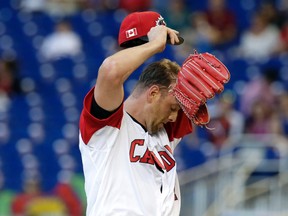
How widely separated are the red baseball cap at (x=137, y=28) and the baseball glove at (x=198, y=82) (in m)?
0.15

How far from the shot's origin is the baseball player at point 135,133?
448 cm

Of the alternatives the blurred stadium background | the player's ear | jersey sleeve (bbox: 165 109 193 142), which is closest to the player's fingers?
the player's ear

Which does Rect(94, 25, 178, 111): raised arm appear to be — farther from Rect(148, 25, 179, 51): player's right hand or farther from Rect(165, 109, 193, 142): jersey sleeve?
Rect(165, 109, 193, 142): jersey sleeve

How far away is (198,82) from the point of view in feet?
15.0

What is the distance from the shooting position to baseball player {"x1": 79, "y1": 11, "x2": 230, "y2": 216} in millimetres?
4477

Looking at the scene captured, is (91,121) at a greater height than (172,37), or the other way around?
(172,37)

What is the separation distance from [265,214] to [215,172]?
694mm

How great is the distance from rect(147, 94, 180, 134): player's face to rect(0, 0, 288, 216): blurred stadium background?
458cm

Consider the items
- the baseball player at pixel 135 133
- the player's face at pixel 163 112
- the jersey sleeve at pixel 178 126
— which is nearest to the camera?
the baseball player at pixel 135 133

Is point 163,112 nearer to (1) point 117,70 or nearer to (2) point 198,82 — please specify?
(2) point 198,82

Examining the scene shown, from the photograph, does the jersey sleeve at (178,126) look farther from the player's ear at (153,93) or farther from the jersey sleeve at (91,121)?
the jersey sleeve at (91,121)

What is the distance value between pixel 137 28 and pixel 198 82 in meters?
0.42

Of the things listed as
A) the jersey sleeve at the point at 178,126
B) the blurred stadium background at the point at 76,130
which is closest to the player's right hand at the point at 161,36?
the jersey sleeve at the point at 178,126

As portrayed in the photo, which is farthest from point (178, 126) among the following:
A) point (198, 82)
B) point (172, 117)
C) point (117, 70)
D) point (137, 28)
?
point (117, 70)
